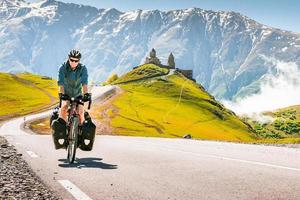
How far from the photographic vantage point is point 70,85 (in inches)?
559

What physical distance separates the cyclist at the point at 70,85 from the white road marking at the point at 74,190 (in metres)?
3.77

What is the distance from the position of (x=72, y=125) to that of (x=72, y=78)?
136 centimetres

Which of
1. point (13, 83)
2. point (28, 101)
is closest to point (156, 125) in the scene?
point (28, 101)

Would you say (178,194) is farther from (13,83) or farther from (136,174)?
(13,83)

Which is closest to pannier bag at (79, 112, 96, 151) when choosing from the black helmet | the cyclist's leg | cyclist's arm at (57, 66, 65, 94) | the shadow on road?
the cyclist's leg

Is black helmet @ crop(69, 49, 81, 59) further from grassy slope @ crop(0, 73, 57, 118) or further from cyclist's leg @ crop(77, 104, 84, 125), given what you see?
grassy slope @ crop(0, 73, 57, 118)

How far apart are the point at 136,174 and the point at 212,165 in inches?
110

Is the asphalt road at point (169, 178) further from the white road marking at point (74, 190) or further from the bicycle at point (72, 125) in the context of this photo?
the bicycle at point (72, 125)

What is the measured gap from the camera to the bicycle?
13.7m

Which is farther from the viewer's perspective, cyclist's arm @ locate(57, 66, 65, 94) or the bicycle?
cyclist's arm @ locate(57, 66, 65, 94)

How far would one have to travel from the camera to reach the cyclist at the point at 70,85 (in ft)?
45.7

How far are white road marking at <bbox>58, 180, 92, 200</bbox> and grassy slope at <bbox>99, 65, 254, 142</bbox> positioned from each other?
76.0 metres

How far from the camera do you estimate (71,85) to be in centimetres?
1420

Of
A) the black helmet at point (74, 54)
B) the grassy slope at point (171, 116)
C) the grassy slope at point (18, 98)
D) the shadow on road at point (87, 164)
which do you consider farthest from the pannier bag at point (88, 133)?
the grassy slope at point (18, 98)
